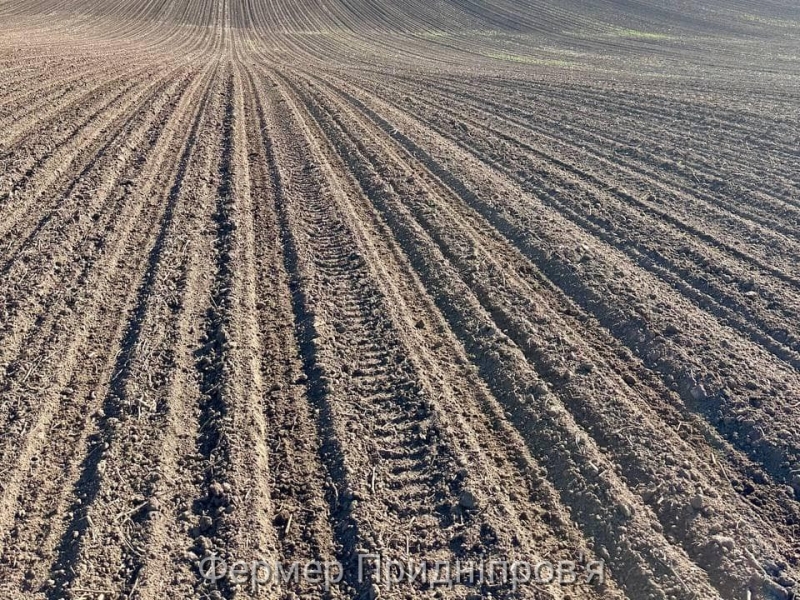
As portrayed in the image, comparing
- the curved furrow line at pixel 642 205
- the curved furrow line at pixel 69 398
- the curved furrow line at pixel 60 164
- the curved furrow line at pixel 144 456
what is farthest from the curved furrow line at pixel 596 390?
the curved furrow line at pixel 60 164

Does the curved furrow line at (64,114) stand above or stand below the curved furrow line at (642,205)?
above

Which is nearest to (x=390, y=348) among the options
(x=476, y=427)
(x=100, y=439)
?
(x=476, y=427)

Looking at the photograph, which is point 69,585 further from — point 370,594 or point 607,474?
point 607,474

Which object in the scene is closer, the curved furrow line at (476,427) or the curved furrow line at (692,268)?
the curved furrow line at (476,427)

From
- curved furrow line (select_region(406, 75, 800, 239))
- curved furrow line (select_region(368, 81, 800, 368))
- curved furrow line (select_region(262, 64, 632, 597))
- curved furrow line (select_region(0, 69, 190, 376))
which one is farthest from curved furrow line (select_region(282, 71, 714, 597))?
curved furrow line (select_region(406, 75, 800, 239))

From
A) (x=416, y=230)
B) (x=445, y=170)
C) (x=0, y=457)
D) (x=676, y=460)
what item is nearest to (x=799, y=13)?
(x=445, y=170)

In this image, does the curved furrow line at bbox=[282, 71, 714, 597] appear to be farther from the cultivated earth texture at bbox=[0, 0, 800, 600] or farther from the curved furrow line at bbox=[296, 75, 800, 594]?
the curved furrow line at bbox=[296, 75, 800, 594]

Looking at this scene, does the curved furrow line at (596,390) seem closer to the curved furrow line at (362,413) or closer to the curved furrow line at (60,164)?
the curved furrow line at (362,413)
